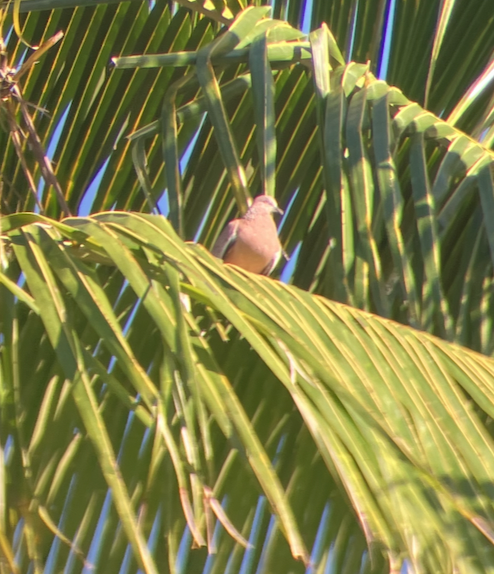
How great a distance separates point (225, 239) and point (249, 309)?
1689mm

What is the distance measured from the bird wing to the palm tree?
6cm

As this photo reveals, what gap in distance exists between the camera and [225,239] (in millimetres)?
3311

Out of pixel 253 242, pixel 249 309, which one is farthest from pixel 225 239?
pixel 249 309

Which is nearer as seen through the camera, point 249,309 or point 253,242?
point 249,309

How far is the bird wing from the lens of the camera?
127 inches

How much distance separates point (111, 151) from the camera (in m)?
3.17

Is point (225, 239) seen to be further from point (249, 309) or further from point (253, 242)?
point (249, 309)

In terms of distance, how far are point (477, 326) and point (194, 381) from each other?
4.39 ft

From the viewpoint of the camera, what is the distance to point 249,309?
1.64 m

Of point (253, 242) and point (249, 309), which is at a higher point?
point (249, 309)

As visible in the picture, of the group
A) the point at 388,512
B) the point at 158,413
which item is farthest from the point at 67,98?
the point at 388,512

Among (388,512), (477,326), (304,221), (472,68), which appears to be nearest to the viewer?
(388,512)

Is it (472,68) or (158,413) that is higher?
(472,68)

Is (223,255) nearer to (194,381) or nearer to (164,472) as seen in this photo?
(164,472)
